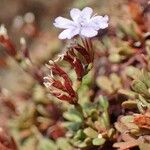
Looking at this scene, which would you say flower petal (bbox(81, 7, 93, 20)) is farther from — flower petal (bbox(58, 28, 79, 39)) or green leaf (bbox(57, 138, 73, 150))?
green leaf (bbox(57, 138, 73, 150))

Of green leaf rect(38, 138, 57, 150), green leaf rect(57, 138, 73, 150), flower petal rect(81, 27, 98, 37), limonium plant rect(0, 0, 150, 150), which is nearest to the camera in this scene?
flower petal rect(81, 27, 98, 37)

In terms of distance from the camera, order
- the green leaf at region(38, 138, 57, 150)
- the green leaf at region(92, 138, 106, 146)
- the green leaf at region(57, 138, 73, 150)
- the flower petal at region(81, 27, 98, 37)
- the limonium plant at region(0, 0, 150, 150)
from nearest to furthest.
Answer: the flower petal at region(81, 27, 98, 37)
the limonium plant at region(0, 0, 150, 150)
the green leaf at region(92, 138, 106, 146)
the green leaf at region(57, 138, 73, 150)
the green leaf at region(38, 138, 57, 150)

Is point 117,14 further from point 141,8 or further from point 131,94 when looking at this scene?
point 131,94

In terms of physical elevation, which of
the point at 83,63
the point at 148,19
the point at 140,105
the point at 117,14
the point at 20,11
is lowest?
the point at 140,105

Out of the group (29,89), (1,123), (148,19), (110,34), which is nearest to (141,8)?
(148,19)

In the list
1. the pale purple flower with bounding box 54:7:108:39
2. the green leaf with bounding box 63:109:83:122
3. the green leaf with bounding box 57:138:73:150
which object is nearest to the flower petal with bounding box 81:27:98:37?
the pale purple flower with bounding box 54:7:108:39

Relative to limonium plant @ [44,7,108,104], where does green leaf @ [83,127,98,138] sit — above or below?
below

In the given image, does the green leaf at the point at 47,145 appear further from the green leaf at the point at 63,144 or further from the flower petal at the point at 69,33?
the flower petal at the point at 69,33

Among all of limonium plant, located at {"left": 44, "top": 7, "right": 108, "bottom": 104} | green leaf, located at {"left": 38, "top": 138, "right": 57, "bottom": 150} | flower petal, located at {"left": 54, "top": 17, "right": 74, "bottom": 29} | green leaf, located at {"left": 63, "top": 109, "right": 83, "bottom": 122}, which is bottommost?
green leaf, located at {"left": 38, "top": 138, "right": 57, "bottom": 150}

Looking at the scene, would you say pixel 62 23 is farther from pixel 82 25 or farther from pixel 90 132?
pixel 90 132
